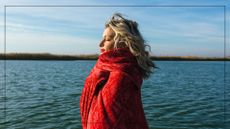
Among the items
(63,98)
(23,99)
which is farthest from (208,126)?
(23,99)

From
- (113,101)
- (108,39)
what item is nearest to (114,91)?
(113,101)

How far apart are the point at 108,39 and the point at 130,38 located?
0.18 m

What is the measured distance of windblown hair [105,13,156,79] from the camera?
2.74m

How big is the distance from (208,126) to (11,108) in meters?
6.85

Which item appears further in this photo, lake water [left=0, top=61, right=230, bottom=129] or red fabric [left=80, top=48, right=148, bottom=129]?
lake water [left=0, top=61, right=230, bottom=129]

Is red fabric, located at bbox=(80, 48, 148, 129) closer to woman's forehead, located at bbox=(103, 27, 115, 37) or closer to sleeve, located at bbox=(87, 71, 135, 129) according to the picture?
sleeve, located at bbox=(87, 71, 135, 129)

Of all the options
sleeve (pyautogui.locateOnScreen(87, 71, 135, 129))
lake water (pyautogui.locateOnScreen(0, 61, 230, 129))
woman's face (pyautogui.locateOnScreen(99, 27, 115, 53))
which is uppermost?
woman's face (pyautogui.locateOnScreen(99, 27, 115, 53))

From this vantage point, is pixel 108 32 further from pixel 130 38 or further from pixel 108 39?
pixel 130 38

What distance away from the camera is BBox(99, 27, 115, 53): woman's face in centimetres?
279

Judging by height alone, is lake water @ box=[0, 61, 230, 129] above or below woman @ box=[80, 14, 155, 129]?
below

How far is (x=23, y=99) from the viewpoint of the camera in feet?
52.2

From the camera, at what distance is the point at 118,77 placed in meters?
2.73

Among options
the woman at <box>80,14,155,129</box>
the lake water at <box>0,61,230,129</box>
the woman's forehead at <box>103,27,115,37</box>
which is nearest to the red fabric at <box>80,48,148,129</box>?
the woman at <box>80,14,155,129</box>

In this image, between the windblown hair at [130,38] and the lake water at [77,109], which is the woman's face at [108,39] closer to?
the windblown hair at [130,38]
